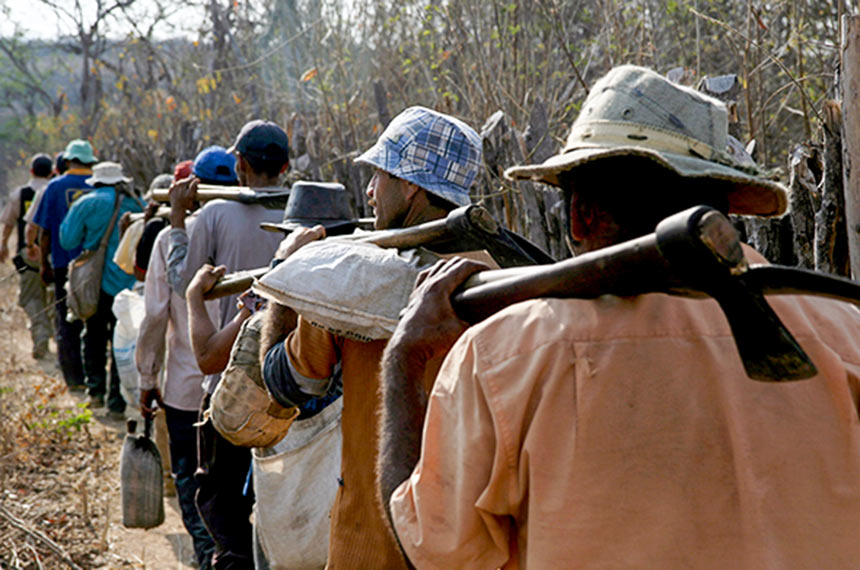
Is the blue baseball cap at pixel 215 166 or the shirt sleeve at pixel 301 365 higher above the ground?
the blue baseball cap at pixel 215 166

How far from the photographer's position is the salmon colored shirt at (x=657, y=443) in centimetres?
138

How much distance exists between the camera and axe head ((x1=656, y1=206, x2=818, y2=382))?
1175 millimetres

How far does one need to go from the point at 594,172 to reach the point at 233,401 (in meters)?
1.77

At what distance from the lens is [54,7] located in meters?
19.6

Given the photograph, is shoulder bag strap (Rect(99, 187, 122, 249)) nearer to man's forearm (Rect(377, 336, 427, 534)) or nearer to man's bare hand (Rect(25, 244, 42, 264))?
man's bare hand (Rect(25, 244, 42, 264))

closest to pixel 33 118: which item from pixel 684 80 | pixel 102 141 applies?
pixel 102 141

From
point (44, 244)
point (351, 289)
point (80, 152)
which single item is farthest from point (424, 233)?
point (44, 244)

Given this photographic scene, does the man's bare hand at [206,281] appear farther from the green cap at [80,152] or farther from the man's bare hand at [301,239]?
the green cap at [80,152]

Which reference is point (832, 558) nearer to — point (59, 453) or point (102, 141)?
point (59, 453)

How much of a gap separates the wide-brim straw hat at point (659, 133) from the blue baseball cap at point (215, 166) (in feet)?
11.7

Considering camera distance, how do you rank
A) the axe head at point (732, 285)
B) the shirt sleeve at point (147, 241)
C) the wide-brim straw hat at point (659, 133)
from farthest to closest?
the shirt sleeve at point (147, 241) → the wide-brim straw hat at point (659, 133) → the axe head at point (732, 285)

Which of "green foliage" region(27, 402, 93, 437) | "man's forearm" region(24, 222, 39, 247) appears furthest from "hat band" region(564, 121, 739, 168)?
"man's forearm" region(24, 222, 39, 247)

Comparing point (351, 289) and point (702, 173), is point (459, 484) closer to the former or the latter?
point (702, 173)

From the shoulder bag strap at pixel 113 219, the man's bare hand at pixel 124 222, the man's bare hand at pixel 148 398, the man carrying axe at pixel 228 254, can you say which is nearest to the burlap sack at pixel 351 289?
the man carrying axe at pixel 228 254
